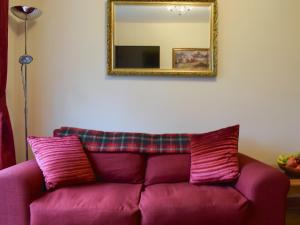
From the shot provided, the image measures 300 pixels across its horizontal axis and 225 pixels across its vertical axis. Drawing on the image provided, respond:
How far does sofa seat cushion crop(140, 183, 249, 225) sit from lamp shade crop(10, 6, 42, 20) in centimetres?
183

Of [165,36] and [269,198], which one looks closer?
[269,198]

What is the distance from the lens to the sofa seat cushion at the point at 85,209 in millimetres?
1817

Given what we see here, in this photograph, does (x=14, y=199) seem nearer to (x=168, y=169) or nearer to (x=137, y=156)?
(x=137, y=156)

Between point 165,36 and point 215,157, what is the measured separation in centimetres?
121

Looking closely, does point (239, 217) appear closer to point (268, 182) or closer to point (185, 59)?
point (268, 182)

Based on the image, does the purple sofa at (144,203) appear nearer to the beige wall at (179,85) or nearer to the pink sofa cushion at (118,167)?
the pink sofa cushion at (118,167)

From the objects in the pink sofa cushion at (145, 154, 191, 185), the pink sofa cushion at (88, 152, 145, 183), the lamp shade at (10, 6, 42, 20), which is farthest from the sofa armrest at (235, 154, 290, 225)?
the lamp shade at (10, 6, 42, 20)

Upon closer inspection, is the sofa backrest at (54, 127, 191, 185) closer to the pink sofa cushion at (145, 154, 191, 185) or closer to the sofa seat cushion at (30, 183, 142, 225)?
the pink sofa cushion at (145, 154, 191, 185)

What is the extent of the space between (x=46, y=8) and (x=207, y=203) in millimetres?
2211

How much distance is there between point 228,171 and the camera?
2.21 metres

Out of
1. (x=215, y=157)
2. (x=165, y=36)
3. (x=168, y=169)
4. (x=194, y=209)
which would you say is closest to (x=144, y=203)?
(x=194, y=209)

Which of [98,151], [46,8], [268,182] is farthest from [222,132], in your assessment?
[46,8]

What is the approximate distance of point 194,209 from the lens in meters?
1.87

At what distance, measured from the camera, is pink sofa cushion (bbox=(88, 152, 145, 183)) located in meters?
2.41
